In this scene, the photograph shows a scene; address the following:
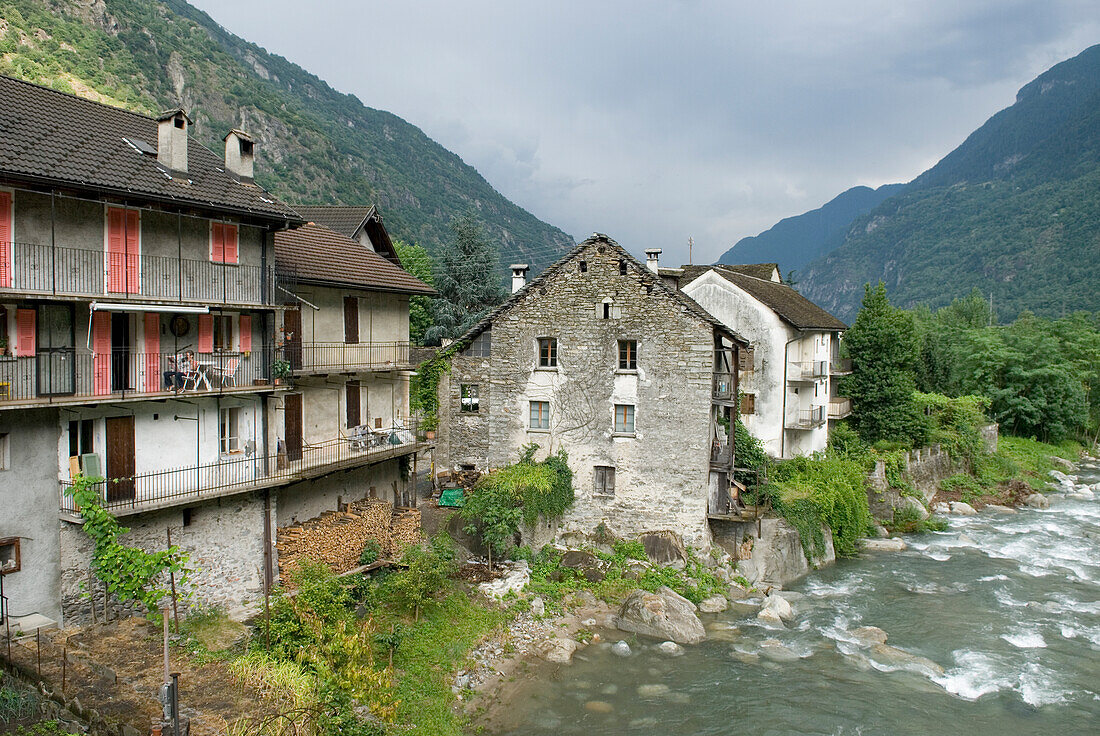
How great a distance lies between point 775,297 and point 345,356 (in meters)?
22.6

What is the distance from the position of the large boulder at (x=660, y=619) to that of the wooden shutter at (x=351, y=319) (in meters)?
13.6

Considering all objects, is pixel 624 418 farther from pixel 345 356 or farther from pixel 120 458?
pixel 120 458

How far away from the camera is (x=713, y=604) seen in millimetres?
22750

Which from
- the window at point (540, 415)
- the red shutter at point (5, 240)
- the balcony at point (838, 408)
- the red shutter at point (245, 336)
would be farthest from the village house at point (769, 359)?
the red shutter at point (5, 240)

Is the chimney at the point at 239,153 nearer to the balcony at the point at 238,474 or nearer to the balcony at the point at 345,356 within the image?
the balcony at the point at 345,356

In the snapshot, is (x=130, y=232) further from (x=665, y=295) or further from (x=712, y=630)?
(x=712, y=630)

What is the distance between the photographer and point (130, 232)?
54.3 ft

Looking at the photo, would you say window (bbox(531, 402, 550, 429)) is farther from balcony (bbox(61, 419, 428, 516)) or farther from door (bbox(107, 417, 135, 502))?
door (bbox(107, 417, 135, 502))

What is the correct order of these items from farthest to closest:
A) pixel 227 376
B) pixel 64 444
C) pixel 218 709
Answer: pixel 227 376 → pixel 64 444 → pixel 218 709

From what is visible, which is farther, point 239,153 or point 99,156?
point 239,153

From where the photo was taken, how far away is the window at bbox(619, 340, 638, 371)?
81.4ft

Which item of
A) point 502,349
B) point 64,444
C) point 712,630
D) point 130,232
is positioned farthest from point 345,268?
point 712,630

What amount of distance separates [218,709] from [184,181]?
42.8 feet

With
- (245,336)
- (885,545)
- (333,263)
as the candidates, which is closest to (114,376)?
(245,336)
